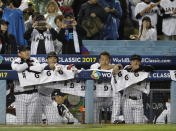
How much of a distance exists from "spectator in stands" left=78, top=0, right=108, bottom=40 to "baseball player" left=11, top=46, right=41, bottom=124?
498 centimetres

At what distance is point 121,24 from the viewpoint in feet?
58.1

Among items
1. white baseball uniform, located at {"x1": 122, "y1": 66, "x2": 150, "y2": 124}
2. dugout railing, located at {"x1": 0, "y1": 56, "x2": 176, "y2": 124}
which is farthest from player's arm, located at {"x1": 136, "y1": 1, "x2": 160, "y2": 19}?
white baseball uniform, located at {"x1": 122, "y1": 66, "x2": 150, "y2": 124}

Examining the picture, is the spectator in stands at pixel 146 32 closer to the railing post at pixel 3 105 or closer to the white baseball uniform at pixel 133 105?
the white baseball uniform at pixel 133 105

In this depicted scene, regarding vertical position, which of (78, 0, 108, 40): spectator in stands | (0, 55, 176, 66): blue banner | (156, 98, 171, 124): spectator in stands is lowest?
(156, 98, 171, 124): spectator in stands

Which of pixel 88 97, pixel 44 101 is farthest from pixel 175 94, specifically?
pixel 44 101

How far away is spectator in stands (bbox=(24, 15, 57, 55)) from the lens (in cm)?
1459

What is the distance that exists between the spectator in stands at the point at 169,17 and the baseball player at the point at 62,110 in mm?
6721

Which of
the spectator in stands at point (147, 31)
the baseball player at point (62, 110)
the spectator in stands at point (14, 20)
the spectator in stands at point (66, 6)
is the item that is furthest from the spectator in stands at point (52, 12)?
the baseball player at point (62, 110)

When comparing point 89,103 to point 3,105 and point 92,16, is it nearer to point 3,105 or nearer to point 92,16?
point 3,105

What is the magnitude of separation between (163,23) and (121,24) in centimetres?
122

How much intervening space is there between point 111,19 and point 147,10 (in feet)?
3.46

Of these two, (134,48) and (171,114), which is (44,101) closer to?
(171,114)

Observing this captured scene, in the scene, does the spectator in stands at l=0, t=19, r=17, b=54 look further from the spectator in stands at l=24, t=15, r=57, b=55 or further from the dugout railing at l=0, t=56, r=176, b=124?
the dugout railing at l=0, t=56, r=176, b=124

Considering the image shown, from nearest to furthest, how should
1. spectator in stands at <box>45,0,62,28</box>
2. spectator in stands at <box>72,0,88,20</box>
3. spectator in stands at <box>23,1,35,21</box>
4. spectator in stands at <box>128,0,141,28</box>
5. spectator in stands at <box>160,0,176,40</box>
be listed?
spectator in stands at <box>45,0,62,28</box>, spectator in stands at <box>23,1,35,21</box>, spectator in stands at <box>160,0,176,40</box>, spectator in stands at <box>72,0,88,20</box>, spectator in stands at <box>128,0,141,28</box>
